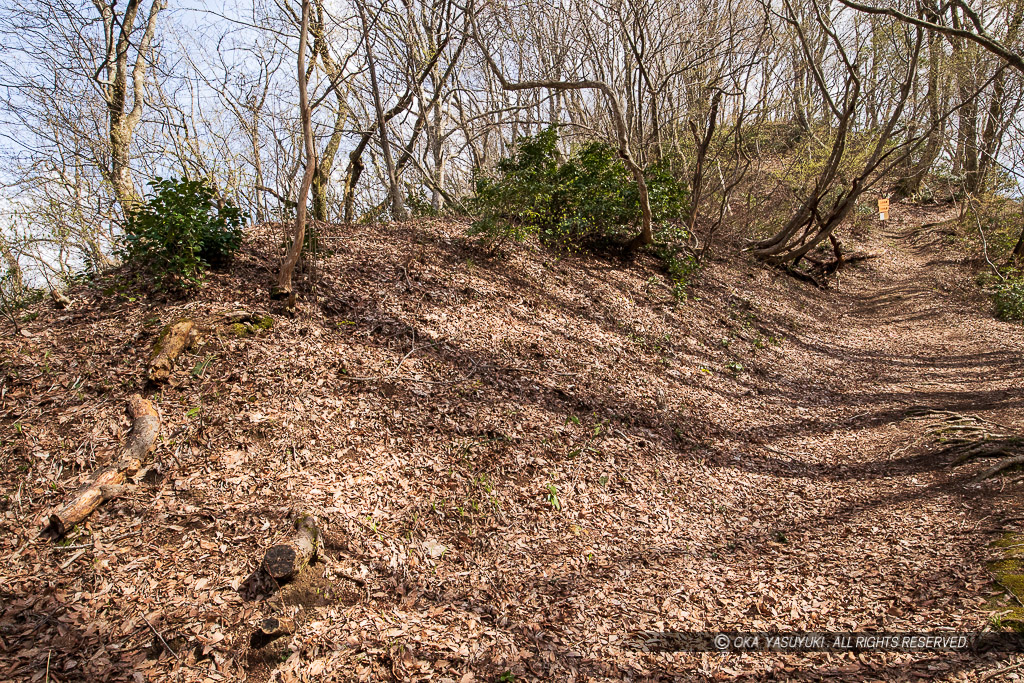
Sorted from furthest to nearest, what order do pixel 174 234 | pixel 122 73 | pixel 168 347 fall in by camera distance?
pixel 122 73 → pixel 174 234 → pixel 168 347

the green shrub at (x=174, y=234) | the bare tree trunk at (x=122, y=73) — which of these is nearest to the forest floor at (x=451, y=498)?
the green shrub at (x=174, y=234)

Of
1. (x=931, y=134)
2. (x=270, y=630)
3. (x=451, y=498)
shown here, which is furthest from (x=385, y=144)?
(x=931, y=134)

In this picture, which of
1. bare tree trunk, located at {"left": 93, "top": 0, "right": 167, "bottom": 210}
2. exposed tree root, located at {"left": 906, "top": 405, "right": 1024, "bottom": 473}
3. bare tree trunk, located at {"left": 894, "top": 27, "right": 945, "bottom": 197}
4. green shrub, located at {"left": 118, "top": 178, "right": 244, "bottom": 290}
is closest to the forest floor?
exposed tree root, located at {"left": 906, "top": 405, "right": 1024, "bottom": 473}

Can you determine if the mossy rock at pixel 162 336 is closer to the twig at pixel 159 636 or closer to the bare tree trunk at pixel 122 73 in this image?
the twig at pixel 159 636

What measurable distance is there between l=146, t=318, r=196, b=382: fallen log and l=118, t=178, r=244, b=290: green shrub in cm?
81

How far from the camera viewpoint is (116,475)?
143 inches

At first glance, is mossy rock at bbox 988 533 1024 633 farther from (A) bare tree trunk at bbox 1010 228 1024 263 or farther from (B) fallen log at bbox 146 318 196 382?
(A) bare tree trunk at bbox 1010 228 1024 263

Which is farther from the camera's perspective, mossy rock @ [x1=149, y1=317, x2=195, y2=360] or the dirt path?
mossy rock @ [x1=149, y1=317, x2=195, y2=360]

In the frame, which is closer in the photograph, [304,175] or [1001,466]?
[1001,466]

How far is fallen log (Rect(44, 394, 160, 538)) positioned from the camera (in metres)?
3.34

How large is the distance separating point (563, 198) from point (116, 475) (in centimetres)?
810

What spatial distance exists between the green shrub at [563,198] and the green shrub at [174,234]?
12.5 feet

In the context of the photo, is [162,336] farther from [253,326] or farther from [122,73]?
[122,73]

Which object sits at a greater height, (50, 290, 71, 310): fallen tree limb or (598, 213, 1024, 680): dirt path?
(50, 290, 71, 310): fallen tree limb
